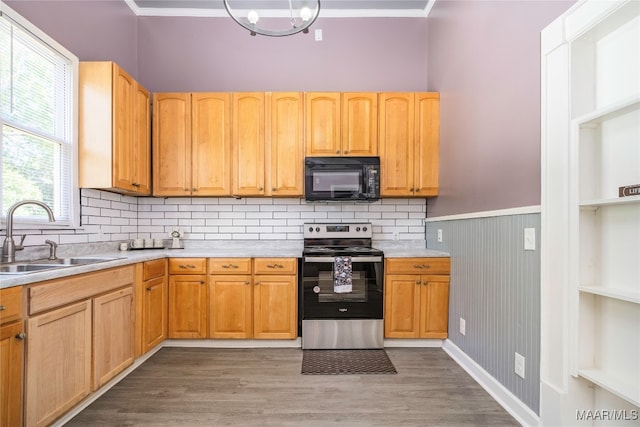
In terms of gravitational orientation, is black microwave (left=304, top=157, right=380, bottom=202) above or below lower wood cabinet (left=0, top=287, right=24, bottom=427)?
above

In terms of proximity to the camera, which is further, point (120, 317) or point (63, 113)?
point (63, 113)

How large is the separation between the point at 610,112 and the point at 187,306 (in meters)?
3.25

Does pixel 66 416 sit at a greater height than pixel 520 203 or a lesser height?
lesser

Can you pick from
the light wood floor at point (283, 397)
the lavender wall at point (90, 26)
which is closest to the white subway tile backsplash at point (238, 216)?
the light wood floor at point (283, 397)

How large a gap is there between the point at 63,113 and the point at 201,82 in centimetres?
143

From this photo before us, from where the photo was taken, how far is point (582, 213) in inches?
62.2

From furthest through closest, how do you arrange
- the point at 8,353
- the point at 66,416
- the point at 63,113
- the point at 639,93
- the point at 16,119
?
the point at 63,113, the point at 16,119, the point at 66,416, the point at 8,353, the point at 639,93

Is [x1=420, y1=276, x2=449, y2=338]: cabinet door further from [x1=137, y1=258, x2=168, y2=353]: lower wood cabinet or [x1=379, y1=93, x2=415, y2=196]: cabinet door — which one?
[x1=137, y1=258, x2=168, y2=353]: lower wood cabinet

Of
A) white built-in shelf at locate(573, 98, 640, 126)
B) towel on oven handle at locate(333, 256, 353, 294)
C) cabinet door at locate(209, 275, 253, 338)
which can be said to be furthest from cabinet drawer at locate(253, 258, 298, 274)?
white built-in shelf at locate(573, 98, 640, 126)

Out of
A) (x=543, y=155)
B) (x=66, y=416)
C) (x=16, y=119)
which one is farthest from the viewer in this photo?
(x=16, y=119)

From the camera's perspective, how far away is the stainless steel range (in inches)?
119

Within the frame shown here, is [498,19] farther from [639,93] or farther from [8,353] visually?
[8,353]

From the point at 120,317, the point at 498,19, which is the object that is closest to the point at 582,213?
the point at 498,19

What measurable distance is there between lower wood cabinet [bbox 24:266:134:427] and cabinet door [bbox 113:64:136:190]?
3.05ft
